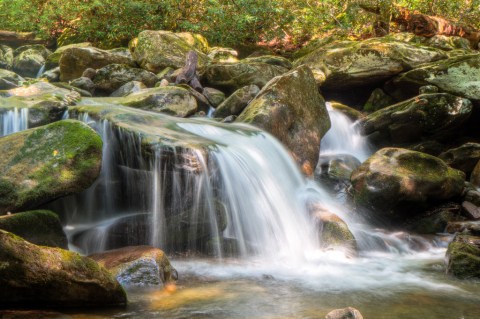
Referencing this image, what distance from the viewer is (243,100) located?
10484 mm

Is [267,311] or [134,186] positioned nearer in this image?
[267,311]

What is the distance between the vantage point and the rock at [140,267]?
445 centimetres

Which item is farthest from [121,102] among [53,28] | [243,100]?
[53,28]

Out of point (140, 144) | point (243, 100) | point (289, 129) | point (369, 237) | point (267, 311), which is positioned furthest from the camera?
point (243, 100)

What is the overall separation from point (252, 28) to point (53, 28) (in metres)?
8.58

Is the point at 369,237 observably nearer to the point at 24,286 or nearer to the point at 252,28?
the point at 24,286

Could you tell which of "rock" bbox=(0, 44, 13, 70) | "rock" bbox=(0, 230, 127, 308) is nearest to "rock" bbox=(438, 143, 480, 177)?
"rock" bbox=(0, 230, 127, 308)

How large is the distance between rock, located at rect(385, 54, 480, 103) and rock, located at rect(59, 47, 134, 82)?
792 cm

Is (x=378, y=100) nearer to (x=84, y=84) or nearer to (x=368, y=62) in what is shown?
(x=368, y=62)

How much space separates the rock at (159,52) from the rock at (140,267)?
889cm

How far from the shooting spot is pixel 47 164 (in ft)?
17.9

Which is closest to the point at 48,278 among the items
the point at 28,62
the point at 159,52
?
the point at 159,52

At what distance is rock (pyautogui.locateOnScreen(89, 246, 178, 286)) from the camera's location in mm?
4453

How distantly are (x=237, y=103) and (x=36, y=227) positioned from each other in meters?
6.31
